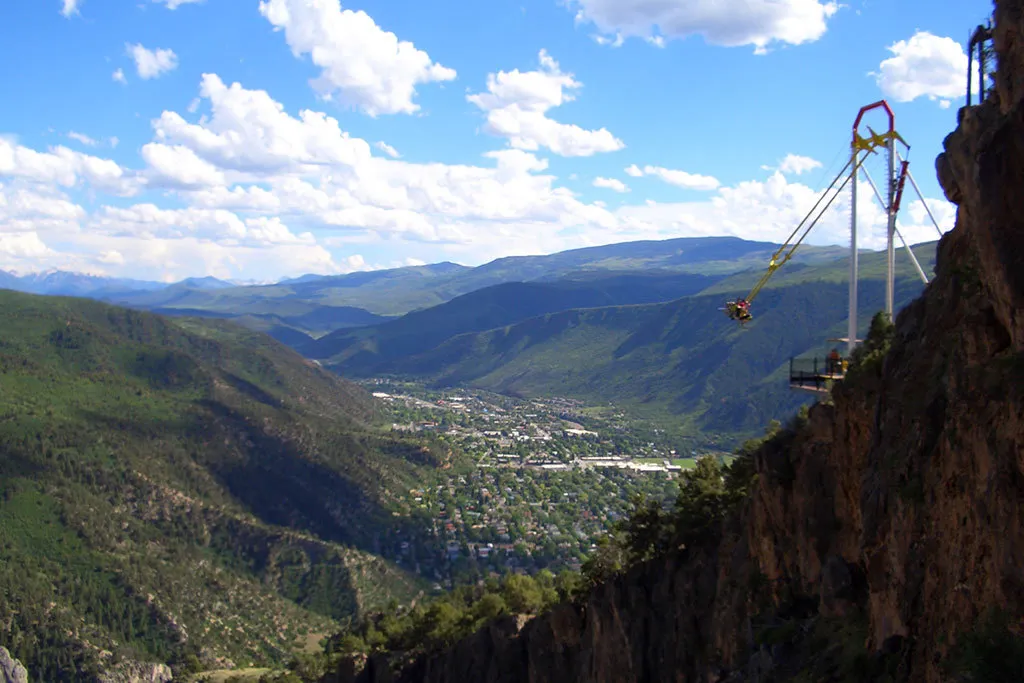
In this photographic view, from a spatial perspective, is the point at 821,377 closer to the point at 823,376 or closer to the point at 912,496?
the point at 823,376

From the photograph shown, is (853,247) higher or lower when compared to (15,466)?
higher

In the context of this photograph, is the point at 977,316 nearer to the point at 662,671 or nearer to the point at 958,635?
the point at 958,635

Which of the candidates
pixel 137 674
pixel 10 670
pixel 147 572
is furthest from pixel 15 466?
pixel 137 674

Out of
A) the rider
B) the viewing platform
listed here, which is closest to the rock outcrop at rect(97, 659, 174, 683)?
the rider

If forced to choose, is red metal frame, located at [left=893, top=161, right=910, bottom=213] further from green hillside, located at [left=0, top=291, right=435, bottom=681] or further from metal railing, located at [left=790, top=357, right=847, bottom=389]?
→ green hillside, located at [left=0, top=291, right=435, bottom=681]

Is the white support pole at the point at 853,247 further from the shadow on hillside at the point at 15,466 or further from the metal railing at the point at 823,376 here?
the shadow on hillside at the point at 15,466

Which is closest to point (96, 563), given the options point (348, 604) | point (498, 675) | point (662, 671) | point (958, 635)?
point (348, 604)

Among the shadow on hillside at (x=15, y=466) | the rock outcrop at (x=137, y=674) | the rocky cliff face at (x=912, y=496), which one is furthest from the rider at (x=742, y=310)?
the shadow on hillside at (x=15, y=466)
